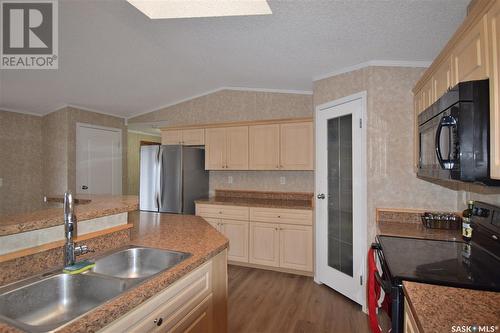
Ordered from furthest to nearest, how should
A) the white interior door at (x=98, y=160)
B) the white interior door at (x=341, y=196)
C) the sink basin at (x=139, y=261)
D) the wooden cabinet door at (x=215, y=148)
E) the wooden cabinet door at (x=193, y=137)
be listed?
the white interior door at (x=98, y=160)
the wooden cabinet door at (x=193, y=137)
the wooden cabinet door at (x=215, y=148)
the white interior door at (x=341, y=196)
the sink basin at (x=139, y=261)

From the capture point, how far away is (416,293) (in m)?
1.13

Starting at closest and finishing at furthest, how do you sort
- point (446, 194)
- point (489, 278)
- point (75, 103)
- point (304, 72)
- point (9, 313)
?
1. point (9, 313)
2. point (489, 278)
3. point (446, 194)
4. point (304, 72)
5. point (75, 103)

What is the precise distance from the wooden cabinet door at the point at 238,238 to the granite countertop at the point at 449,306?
251 cm

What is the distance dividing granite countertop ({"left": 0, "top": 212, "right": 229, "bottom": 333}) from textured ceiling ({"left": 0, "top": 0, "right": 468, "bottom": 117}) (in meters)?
1.67

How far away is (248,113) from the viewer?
417 cm

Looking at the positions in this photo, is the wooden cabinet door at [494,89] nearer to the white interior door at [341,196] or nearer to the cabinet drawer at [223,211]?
the white interior door at [341,196]

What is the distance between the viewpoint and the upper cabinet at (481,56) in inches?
42.6

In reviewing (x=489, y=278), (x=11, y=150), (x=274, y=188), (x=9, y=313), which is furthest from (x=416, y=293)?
(x=11, y=150)

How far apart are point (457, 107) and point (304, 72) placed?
6.83 ft

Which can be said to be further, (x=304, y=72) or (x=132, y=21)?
(x=304, y=72)

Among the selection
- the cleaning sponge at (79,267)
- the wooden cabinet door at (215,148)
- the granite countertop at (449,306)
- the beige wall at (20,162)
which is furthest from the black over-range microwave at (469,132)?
the beige wall at (20,162)

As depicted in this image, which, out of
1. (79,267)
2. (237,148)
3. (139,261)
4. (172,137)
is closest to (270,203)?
(237,148)

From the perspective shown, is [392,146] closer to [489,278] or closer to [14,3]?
[489,278]

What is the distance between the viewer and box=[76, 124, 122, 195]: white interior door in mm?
4484
